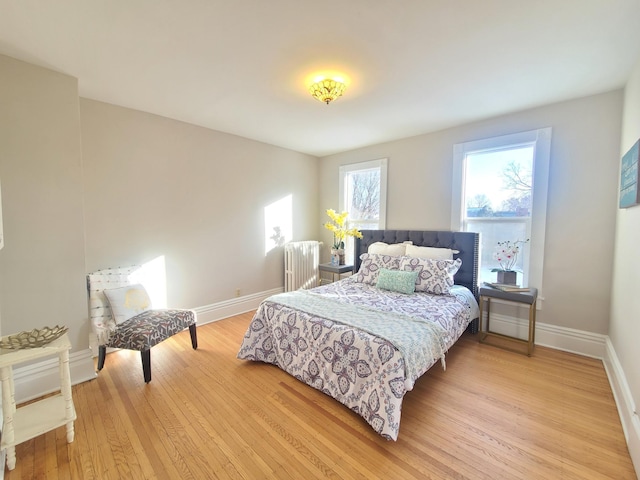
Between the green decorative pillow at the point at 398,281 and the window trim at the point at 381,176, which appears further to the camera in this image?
the window trim at the point at 381,176

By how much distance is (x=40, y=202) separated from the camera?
2074 millimetres

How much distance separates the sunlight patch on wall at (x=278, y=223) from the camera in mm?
4168

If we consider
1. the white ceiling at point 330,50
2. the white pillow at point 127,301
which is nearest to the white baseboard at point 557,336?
the white ceiling at point 330,50

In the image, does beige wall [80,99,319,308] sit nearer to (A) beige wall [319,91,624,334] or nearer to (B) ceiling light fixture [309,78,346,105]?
(B) ceiling light fixture [309,78,346,105]

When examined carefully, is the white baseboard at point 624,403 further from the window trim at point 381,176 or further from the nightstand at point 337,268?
the nightstand at point 337,268

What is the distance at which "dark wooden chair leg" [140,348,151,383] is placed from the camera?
2201 mm

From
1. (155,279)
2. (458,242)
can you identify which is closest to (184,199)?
(155,279)

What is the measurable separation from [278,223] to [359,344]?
283 centimetres

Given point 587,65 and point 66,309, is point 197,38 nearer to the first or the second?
point 66,309

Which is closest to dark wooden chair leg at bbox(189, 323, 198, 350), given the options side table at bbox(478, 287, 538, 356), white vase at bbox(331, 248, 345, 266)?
white vase at bbox(331, 248, 345, 266)

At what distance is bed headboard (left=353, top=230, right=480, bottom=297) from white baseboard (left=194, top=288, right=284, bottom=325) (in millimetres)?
2134

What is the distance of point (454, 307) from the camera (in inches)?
98.3

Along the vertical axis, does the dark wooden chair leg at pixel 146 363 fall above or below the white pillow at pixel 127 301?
below

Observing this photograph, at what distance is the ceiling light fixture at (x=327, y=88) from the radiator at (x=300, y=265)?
243cm
